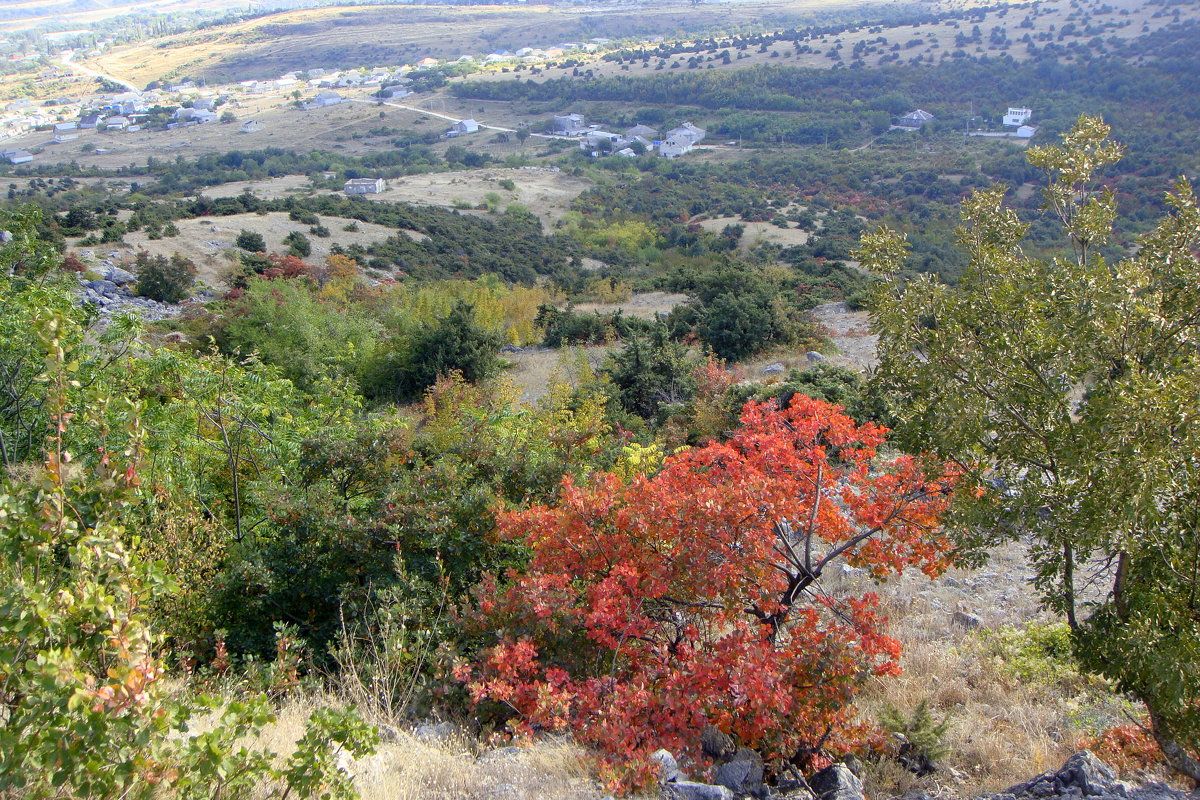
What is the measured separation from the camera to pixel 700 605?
4699mm

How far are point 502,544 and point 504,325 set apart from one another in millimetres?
14459

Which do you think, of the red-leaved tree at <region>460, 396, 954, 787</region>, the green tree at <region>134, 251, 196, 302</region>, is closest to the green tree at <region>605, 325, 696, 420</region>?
the red-leaved tree at <region>460, 396, 954, 787</region>

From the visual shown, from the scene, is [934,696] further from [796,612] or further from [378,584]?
[378,584]

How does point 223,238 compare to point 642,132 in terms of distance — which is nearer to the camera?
point 223,238

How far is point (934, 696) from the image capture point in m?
5.44

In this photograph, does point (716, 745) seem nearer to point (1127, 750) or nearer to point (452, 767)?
point (452, 767)

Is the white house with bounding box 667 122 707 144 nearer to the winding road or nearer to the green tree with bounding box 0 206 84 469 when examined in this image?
the green tree with bounding box 0 206 84 469

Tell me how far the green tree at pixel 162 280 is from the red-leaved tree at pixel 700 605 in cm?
1860

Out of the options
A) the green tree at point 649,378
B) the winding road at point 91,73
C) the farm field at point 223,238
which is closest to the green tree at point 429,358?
the green tree at point 649,378

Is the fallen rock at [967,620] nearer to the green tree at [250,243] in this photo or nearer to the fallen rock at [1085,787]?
the fallen rock at [1085,787]

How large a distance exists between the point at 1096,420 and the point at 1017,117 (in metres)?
69.7

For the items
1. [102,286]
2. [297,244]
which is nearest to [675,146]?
[297,244]

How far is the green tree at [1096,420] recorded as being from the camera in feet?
10.3

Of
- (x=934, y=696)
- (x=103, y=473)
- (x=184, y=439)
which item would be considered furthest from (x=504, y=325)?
(x=103, y=473)
